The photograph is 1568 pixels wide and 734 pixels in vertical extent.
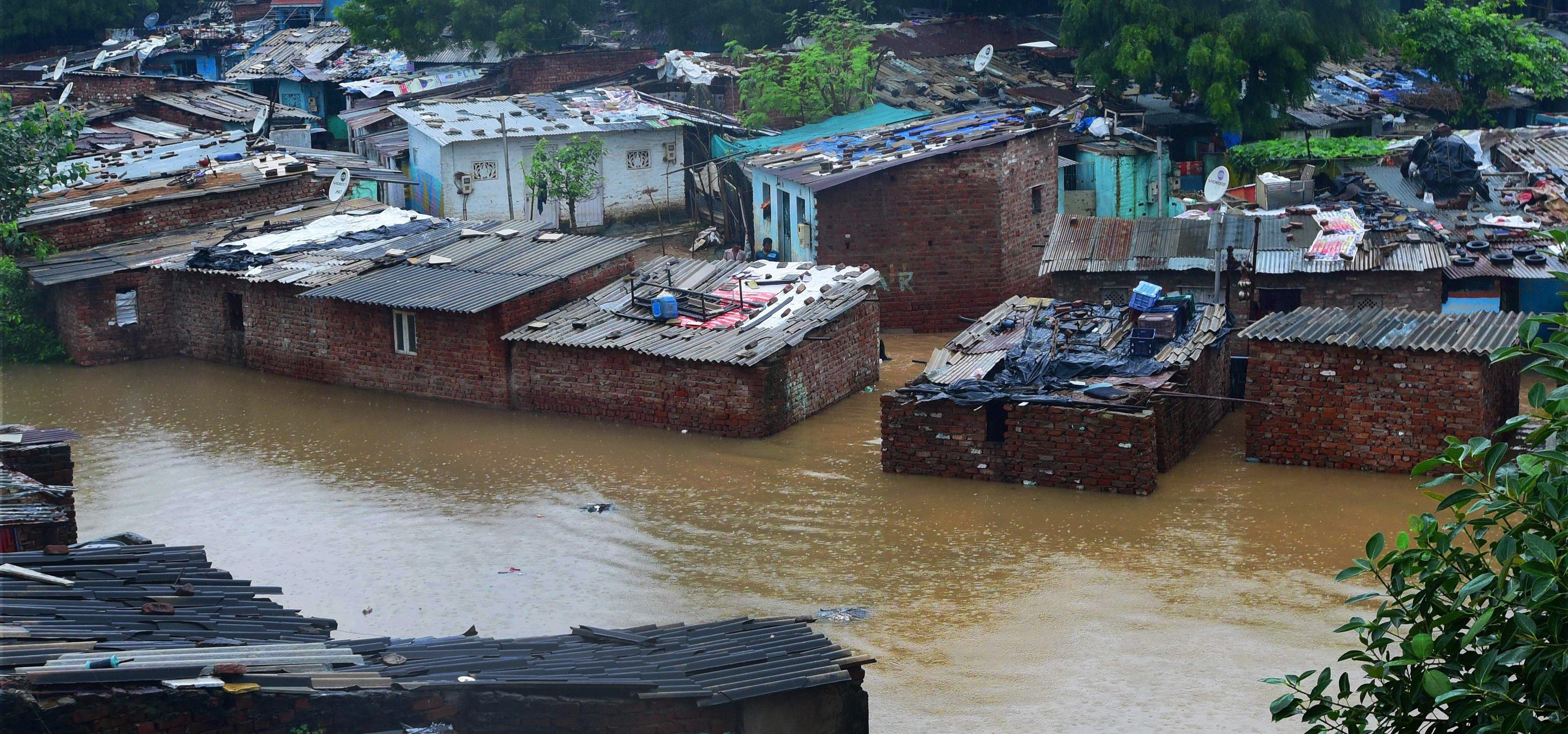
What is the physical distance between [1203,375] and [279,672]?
1300cm

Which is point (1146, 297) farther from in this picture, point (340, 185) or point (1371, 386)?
point (340, 185)

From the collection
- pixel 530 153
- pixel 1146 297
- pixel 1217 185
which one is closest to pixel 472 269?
pixel 530 153

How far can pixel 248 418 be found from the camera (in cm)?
2036

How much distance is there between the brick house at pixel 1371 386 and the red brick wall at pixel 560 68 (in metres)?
21.4

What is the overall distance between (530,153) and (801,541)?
15405 millimetres

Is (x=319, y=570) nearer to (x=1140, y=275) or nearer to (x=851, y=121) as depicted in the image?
(x=1140, y=275)

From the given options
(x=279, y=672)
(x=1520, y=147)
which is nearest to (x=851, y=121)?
(x=1520, y=147)

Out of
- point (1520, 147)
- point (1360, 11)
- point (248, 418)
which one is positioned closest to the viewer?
point (248, 418)

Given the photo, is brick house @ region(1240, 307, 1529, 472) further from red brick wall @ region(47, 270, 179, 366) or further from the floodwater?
red brick wall @ region(47, 270, 179, 366)

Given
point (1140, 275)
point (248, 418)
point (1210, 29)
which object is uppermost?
point (1210, 29)

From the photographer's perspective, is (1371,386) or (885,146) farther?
(885,146)

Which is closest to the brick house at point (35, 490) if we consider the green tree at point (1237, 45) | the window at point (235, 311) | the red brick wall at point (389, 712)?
the red brick wall at point (389, 712)

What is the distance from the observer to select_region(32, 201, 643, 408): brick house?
66.8ft

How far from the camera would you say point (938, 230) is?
949 inches
